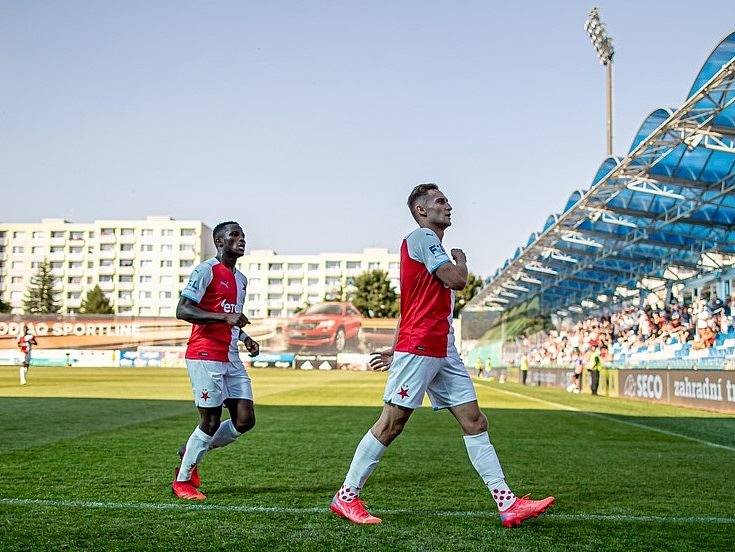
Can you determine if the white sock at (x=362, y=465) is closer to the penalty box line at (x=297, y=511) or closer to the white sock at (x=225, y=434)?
the penalty box line at (x=297, y=511)

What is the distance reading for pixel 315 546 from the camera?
4418 millimetres

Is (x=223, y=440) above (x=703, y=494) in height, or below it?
above

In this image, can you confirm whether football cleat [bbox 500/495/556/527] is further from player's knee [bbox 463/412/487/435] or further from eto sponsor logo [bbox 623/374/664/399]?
eto sponsor logo [bbox 623/374/664/399]

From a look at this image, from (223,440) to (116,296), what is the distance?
123m

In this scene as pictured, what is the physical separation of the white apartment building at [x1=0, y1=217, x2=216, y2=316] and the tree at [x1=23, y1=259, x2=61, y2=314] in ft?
35.9

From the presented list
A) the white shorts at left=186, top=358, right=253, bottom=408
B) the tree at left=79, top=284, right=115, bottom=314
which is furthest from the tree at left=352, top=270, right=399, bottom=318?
the white shorts at left=186, top=358, right=253, bottom=408

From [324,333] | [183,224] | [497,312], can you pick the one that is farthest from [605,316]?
[183,224]

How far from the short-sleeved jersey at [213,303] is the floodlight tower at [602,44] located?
44.0 meters

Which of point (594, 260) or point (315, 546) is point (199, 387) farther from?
point (594, 260)

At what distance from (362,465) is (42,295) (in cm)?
11473

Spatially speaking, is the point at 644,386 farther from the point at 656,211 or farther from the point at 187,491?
the point at 187,491

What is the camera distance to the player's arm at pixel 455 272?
15.9ft

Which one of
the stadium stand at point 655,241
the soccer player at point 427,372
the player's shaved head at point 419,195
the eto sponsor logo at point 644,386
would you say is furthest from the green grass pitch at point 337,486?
the eto sponsor logo at point 644,386

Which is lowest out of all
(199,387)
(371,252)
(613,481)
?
(613,481)
